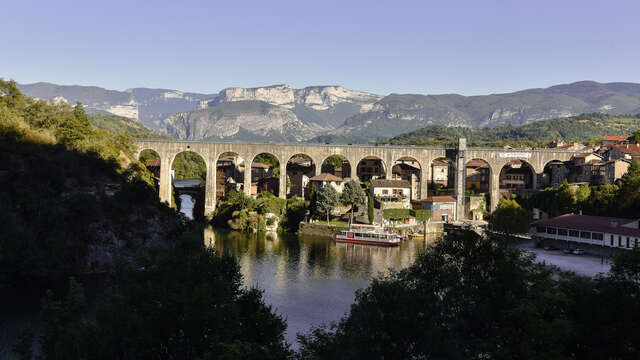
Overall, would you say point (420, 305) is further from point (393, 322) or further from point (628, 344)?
point (628, 344)

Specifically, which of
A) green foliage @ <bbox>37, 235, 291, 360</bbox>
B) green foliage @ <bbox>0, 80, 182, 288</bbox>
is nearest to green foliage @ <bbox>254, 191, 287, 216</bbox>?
green foliage @ <bbox>0, 80, 182, 288</bbox>

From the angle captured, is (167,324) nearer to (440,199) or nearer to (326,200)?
(326,200)

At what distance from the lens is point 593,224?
51.9 m

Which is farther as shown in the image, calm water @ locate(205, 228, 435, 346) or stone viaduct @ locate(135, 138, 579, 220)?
stone viaduct @ locate(135, 138, 579, 220)

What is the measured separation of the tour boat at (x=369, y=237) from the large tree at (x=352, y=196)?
5.75m

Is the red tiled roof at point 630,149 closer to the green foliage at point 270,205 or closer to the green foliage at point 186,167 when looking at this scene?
the green foliage at point 270,205

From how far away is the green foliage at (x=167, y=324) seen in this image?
19.1 metres

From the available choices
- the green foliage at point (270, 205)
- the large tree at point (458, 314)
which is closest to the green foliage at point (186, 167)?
the green foliage at point (270, 205)

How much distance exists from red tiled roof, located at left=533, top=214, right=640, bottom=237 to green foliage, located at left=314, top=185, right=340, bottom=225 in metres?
22.9

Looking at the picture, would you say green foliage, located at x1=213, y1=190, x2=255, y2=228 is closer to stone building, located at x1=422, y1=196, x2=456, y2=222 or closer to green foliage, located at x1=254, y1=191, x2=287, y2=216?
green foliage, located at x1=254, y1=191, x2=287, y2=216

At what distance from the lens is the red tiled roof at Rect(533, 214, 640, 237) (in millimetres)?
48000

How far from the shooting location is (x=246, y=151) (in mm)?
79688

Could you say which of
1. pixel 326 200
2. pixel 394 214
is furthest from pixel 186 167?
pixel 394 214

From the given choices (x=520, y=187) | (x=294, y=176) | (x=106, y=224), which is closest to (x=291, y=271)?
(x=106, y=224)
